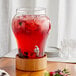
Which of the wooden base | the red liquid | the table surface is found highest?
the red liquid

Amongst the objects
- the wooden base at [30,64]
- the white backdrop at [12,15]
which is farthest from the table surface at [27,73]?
the white backdrop at [12,15]

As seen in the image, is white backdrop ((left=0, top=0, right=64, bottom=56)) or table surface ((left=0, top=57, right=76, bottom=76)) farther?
white backdrop ((left=0, top=0, right=64, bottom=56))

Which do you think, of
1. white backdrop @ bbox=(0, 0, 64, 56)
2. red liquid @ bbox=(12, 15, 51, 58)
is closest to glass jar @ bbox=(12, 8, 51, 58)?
red liquid @ bbox=(12, 15, 51, 58)

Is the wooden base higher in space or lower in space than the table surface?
higher

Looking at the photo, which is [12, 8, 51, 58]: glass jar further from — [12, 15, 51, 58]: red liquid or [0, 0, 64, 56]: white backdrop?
[0, 0, 64, 56]: white backdrop

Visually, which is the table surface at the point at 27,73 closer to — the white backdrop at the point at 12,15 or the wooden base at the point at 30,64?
the wooden base at the point at 30,64

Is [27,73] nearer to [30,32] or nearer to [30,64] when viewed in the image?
[30,64]

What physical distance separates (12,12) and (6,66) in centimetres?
96

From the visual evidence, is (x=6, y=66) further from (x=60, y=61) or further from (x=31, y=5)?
(x=31, y=5)

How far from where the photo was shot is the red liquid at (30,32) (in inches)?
51.1

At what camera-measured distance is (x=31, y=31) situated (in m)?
1.30

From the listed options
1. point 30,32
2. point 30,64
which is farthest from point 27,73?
point 30,32

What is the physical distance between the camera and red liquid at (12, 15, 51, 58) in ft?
4.25

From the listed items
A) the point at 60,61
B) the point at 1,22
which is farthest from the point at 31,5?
the point at 60,61
